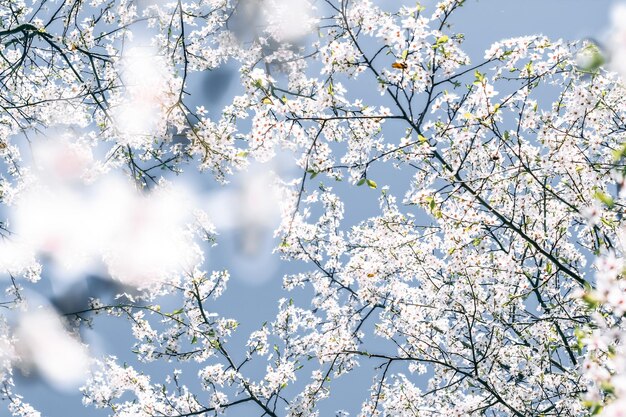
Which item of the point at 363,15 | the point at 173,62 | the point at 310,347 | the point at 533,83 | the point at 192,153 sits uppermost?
the point at 173,62

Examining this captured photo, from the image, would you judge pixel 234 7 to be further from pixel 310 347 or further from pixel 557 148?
pixel 310 347

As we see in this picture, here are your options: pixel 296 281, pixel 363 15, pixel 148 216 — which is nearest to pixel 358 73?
pixel 363 15

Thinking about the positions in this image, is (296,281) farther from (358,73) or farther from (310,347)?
(358,73)

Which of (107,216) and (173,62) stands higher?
(173,62)

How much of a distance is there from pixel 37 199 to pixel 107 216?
206 cm

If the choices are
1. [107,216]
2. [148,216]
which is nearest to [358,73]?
[148,216]

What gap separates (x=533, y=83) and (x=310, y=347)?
4398mm

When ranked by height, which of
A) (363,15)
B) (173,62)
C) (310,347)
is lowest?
(310,347)

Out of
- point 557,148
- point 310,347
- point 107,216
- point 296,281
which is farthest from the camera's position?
point 296,281

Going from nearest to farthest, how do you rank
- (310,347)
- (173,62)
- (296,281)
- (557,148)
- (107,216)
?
(557,148)
(173,62)
(107,216)
(310,347)
(296,281)

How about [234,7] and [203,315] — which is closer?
[234,7]

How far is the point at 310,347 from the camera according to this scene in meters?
6.93

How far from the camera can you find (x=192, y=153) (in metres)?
5.13

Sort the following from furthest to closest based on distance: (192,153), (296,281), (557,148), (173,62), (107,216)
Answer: (296,281), (107,216), (173,62), (192,153), (557,148)
